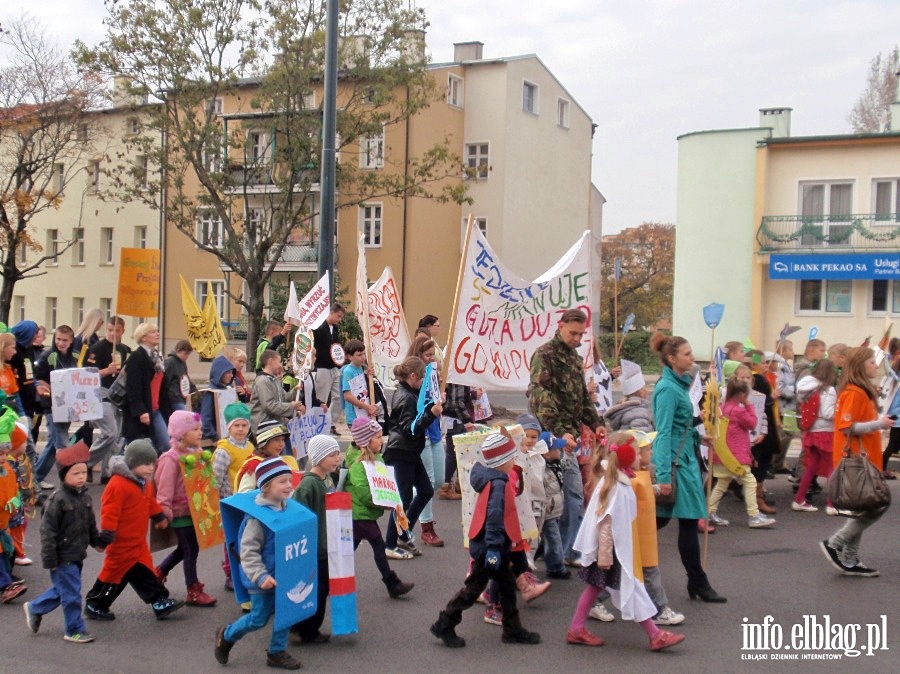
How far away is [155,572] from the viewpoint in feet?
22.0

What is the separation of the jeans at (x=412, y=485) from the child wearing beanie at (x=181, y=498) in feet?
5.79

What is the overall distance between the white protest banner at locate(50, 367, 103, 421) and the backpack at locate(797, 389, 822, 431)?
23.7ft

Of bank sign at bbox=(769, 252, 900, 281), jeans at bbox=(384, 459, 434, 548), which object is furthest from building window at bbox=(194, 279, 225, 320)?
jeans at bbox=(384, 459, 434, 548)

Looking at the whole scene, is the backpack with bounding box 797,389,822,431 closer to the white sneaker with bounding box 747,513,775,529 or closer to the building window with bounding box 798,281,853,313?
the white sneaker with bounding box 747,513,775,529

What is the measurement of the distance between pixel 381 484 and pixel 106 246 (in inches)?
1783

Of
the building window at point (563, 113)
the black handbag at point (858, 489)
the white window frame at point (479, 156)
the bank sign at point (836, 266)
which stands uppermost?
the building window at point (563, 113)

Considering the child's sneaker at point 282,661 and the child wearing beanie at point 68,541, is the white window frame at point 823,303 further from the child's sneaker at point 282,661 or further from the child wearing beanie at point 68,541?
the child wearing beanie at point 68,541

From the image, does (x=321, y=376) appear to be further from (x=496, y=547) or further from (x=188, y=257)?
(x=188, y=257)

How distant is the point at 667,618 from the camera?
6324 millimetres

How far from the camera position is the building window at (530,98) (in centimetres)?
4316

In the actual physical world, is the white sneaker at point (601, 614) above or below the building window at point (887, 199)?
below

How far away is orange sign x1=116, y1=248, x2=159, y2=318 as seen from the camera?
13.9 metres

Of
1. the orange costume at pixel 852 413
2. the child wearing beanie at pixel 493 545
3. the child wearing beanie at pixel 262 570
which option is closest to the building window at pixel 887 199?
the orange costume at pixel 852 413

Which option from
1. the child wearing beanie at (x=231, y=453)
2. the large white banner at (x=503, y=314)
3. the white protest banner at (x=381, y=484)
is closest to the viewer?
the white protest banner at (x=381, y=484)
